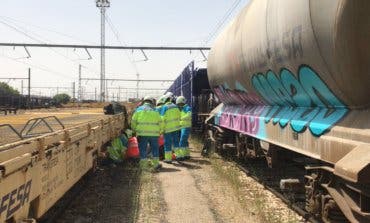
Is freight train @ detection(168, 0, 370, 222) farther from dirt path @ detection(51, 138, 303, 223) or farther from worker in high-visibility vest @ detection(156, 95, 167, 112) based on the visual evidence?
worker in high-visibility vest @ detection(156, 95, 167, 112)

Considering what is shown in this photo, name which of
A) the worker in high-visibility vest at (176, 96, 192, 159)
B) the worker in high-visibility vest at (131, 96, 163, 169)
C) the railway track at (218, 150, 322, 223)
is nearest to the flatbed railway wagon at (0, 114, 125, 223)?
the railway track at (218, 150, 322, 223)

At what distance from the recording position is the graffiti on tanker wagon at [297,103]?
5982 millimetres

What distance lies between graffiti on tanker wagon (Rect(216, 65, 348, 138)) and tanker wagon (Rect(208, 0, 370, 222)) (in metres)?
0.02

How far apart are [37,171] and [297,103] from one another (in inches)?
143

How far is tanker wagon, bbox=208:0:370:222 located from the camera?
16.3 feet

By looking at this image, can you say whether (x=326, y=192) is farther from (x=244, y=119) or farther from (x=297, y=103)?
(x=244, y=119)

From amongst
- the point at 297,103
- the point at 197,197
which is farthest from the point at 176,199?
the point at 297,103

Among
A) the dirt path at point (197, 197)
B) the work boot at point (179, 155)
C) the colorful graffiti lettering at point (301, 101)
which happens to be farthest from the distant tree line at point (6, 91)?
the colorful graffiti lettering at point (301, 101)

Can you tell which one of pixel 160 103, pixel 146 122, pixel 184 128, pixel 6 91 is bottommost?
pixel 184 128

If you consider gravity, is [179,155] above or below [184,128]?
below

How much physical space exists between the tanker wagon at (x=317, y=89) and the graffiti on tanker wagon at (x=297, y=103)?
2cm

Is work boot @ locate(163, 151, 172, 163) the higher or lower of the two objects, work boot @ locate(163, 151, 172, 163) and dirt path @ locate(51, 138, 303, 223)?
the higher

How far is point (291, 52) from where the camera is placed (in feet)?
21.1

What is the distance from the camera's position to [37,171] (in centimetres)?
514
